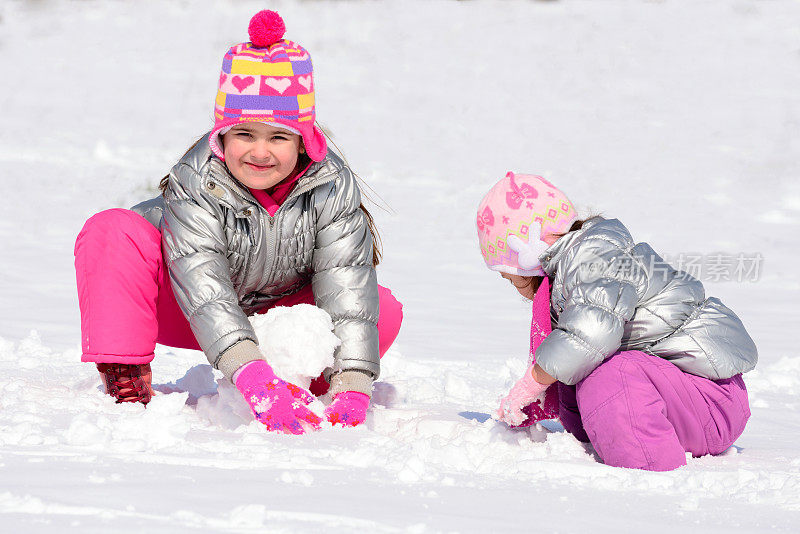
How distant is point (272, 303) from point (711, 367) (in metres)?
1.32

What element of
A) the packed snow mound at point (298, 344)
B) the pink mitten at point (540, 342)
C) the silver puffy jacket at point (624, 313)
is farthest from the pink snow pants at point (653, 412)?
the packed snow mound at point (298, 344)

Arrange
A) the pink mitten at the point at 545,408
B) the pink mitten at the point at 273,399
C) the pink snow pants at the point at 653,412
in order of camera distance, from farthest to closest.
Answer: the pink mitten at the point at 545,408 < the pink mitten at the point at 273,399 < the pink snow pants at the point at 653,412

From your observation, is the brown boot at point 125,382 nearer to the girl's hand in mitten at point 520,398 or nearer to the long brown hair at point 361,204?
the long brown hair at point 361,204

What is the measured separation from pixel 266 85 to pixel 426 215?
4974 millimetres

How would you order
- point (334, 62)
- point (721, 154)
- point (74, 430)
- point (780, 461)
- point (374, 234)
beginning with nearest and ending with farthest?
point (74, 430) → point (780, 461) → point (374, 234) → point (721, 154) → point (334, 62)

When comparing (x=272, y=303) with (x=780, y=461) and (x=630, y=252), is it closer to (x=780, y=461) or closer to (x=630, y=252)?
(x=630, y=252)

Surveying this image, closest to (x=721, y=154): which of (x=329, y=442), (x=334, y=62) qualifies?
(x=334, y=62)

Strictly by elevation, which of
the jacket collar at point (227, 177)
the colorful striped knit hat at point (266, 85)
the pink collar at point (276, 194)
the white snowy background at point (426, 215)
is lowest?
the white snowy background at point (426, 215)

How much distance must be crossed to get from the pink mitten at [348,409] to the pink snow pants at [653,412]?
0.59 metres

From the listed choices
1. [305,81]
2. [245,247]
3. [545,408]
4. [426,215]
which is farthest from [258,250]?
[426,215]

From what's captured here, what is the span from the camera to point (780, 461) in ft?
7.70

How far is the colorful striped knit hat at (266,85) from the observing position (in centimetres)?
248

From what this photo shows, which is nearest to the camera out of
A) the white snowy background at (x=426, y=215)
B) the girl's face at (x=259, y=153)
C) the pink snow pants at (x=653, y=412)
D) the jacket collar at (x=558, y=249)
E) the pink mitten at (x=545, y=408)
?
the white snowy background at (x=426, y=215)

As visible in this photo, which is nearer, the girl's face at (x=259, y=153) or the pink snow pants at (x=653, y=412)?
the pink snow pants at (x=653, y=412)
